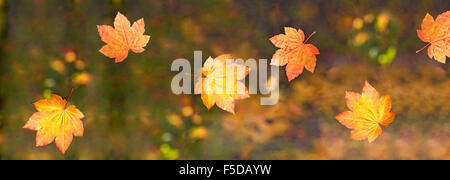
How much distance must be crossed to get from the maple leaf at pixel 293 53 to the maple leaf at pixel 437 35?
0.89 ft

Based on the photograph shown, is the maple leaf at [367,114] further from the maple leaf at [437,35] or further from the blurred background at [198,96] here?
the maple leaf at [437,35]

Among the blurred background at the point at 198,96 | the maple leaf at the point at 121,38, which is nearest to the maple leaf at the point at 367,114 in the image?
the blurred background at the point at 198,96

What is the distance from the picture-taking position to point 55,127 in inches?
37.2

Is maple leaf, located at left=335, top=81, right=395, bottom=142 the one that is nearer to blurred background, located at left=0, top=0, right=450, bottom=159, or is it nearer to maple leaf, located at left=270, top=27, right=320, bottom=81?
blurred background, located at left=0, top=0, right=450, bottom=159

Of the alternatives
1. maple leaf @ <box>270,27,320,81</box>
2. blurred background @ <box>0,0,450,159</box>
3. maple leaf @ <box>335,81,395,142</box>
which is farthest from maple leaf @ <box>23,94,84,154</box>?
maple leaf @ <box>335,81,395,142</box>

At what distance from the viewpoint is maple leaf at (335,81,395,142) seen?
0.95 m

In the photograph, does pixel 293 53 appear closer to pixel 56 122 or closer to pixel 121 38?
pixel 121 38

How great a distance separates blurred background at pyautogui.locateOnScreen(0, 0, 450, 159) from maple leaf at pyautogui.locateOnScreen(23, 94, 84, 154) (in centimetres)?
2

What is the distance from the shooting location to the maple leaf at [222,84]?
3.09ft

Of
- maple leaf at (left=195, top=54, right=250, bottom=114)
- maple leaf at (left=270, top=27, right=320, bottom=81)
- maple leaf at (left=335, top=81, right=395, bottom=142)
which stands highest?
maple leaf at (left=270, top=27, right=320, bottom=81)

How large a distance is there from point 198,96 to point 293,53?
25 centimetres

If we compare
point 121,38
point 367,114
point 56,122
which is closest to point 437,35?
point 367,114

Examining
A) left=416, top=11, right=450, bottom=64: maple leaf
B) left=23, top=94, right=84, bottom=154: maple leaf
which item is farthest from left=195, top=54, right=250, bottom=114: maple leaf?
left=416, top=11, right=450, bottom=64: maple leaf

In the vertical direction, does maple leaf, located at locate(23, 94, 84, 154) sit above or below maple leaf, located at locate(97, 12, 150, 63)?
below
